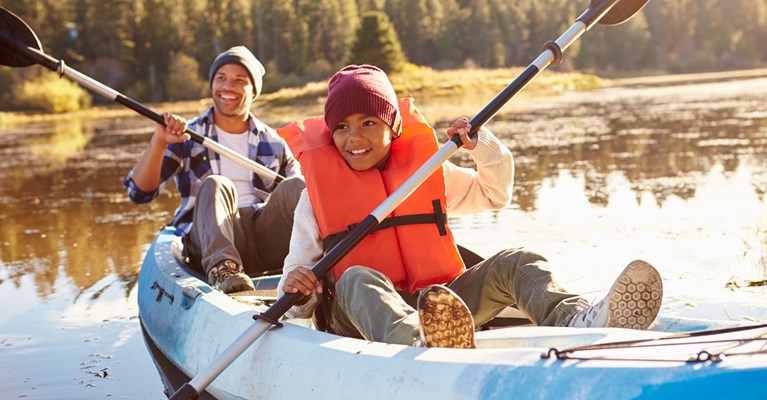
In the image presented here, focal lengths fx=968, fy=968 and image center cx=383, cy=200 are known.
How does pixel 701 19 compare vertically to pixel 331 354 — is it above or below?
above

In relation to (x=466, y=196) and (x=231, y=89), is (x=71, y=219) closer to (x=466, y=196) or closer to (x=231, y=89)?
(x=231, y=89)

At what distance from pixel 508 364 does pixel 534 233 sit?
156 inches

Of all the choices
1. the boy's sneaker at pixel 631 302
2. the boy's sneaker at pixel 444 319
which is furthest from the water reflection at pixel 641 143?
the boy's sneaker at pixel 444 319

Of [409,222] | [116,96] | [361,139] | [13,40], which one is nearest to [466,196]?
[409,222]

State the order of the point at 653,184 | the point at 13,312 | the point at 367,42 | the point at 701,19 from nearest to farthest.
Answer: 1. the point at 13,312
2. the point at 653,184
3. the point at 367,42
4. the point at 701,19

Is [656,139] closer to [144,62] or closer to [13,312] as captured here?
[13,312]

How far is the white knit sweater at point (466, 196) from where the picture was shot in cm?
303

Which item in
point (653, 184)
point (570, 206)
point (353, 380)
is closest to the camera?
point (353, 380)

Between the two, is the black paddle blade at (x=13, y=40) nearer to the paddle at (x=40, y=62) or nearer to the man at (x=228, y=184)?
the paddle at (x=40, y=62)

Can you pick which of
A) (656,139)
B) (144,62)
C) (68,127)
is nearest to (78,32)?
(144,62)

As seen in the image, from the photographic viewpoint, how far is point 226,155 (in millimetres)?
4352

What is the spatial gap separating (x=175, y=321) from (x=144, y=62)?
142 feet

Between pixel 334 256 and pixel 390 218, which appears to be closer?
pixel 334 256

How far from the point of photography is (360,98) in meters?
2.98
